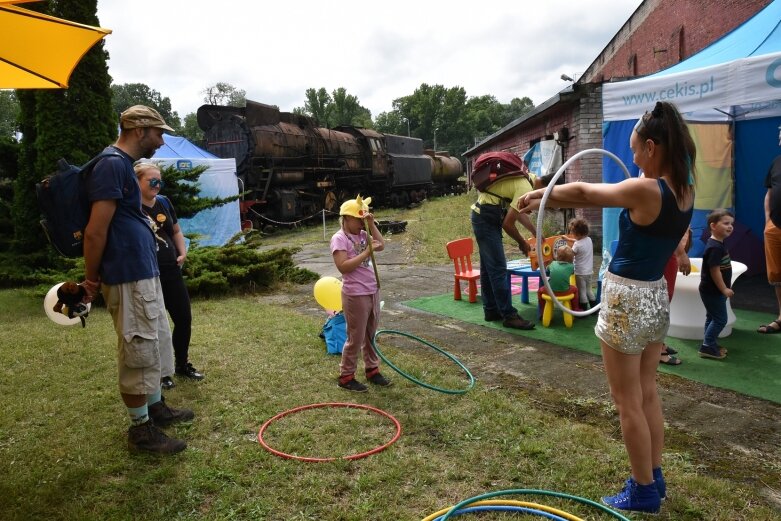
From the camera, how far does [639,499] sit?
2.60 metres

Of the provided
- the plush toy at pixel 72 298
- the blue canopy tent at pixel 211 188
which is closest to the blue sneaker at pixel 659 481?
the plush toy at pixel 72 298

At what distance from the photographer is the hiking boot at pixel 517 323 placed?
5.98 meters

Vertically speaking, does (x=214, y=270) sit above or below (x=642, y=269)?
below

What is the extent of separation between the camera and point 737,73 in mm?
5250

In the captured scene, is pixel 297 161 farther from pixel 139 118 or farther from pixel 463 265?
pixel 139 118

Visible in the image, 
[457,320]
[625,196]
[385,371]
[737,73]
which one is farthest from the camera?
[457,320]

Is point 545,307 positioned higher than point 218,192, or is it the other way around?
point 218,192

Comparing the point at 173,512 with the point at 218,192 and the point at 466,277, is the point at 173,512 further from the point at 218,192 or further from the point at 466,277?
the point at 218,192

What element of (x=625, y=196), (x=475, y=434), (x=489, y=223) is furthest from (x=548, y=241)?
(x=625, y=196)

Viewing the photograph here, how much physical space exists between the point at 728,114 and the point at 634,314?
7352 mm

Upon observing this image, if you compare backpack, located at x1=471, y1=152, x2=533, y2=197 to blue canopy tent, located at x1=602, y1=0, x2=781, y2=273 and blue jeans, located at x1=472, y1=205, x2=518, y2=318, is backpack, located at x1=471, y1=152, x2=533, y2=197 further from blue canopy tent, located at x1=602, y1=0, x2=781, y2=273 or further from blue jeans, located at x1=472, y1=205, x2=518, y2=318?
blue canopy tent, located at x1=602, y1=0, x2=781, y2=273

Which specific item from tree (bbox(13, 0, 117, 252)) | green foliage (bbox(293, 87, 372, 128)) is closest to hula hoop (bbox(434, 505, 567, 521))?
tree (bbox(13, 0, 117, 252))

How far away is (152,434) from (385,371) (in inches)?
78.7

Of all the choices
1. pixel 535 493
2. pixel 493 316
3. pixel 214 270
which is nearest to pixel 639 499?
pixel 535 493
